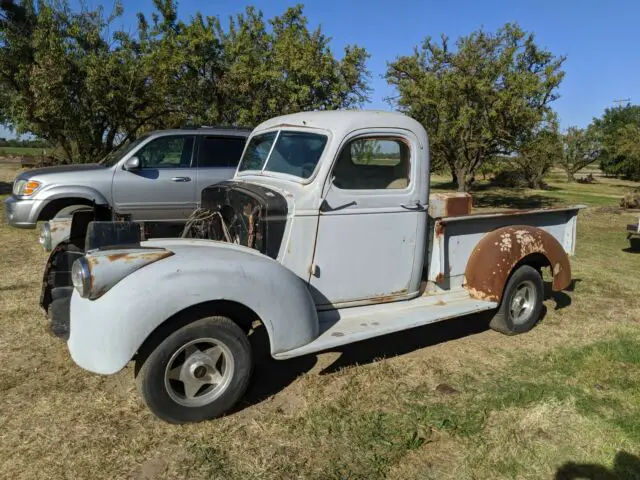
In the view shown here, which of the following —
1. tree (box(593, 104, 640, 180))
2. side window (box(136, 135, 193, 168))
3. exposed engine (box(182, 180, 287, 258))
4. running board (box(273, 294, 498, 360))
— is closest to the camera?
running board (box(273, 294, 498, 360))

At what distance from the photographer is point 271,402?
3.41 metres

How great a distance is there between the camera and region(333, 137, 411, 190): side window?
381 cm

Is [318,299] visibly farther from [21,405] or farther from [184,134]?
[184,134]

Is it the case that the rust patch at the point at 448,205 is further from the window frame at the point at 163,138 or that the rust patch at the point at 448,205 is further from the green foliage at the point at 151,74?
the green foliage at the point at 151,74

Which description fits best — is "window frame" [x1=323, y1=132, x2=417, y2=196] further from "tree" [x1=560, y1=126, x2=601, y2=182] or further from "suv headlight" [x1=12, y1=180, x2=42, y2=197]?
"tree" [x1=560, y1=126, x2=601, y2=182]

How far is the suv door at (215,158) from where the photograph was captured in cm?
796

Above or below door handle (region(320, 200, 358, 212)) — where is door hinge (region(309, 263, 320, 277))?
below

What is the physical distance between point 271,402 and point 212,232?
4.85 ft

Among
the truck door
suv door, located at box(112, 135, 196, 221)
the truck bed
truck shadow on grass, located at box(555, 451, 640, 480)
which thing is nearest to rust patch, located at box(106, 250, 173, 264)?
the truck door

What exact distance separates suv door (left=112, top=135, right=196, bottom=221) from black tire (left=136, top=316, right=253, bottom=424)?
494 centimetres

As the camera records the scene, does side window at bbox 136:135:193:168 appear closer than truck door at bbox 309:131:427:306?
No

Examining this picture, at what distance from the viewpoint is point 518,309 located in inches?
189

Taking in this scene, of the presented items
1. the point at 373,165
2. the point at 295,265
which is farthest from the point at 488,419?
the point at 373,165

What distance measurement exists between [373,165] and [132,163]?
482 centimetres
